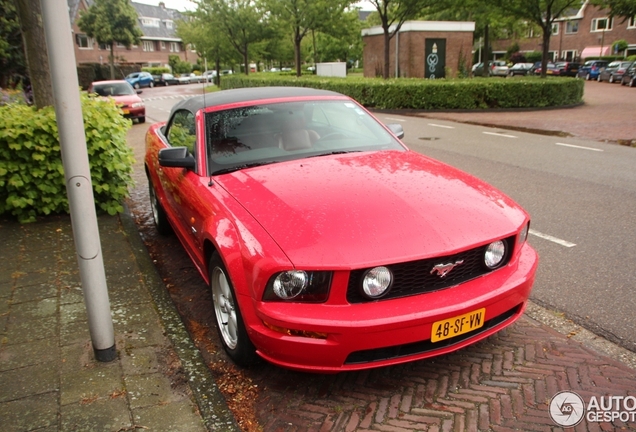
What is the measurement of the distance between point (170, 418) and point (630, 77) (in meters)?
38.1

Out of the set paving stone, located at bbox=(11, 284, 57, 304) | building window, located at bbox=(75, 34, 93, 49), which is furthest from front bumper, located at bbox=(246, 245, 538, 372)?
building window, located at bbox=(75, 34, 93, 49)

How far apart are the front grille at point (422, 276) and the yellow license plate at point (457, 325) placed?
0.18m

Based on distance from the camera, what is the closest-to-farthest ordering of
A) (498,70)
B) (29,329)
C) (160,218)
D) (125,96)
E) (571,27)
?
(29,329), (160,218), (125,96), (498,70), (571,27)

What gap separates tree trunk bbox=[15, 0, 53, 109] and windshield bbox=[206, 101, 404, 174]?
3721mm

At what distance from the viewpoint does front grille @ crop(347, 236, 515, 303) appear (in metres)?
2.74

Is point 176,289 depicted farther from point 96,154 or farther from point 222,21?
point 222,21

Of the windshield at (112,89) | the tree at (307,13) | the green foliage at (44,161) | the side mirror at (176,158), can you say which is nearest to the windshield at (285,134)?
the side mirror at (176,158)

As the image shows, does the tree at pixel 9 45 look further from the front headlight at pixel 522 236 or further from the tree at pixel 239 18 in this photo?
the front headlight at pixel 522 236

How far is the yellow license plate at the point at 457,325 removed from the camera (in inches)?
108

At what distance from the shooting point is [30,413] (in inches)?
110

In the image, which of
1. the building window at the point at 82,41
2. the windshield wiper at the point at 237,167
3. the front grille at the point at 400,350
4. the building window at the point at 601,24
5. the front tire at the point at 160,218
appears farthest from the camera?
the building window at the point at 82,41

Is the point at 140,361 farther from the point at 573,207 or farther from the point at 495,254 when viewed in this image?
the point at 573,207

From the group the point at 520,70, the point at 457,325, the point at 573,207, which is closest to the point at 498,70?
the point at 520,70

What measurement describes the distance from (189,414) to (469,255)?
1.69 m
